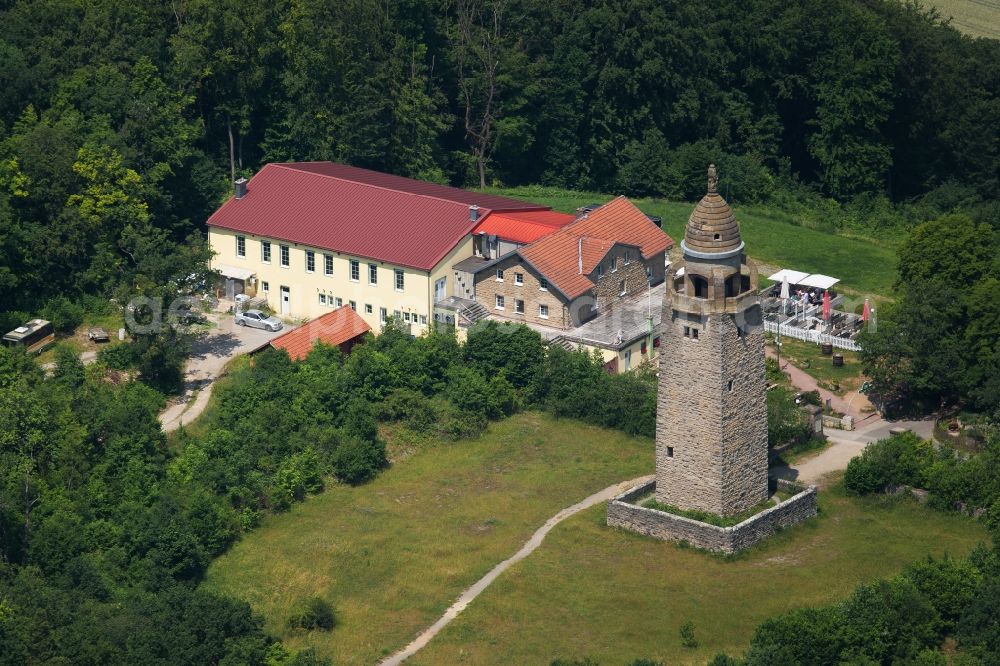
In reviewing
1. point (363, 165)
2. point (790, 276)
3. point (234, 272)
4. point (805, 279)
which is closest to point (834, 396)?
point (805, 279)

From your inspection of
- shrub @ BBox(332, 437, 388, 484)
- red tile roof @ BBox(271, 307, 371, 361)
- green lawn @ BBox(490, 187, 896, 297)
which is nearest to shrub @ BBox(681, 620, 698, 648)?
shrub @ BBox(332, 437, 388, 484)

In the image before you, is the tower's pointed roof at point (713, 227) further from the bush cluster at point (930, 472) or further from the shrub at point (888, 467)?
the bush cluster at point (930, 472)

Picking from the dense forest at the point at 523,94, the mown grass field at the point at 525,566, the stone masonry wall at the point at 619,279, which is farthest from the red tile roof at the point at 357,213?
the mown grass field at the point at 525,566

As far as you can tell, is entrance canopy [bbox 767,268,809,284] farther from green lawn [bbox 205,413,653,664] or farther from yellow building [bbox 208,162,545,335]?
green lawn [bbox 205,413,653,664]

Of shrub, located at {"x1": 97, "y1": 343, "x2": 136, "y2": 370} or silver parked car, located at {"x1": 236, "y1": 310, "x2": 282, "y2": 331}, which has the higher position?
shrub, located at {"x1": 97, "y1": 343, "x2": 136, "y2": 370}

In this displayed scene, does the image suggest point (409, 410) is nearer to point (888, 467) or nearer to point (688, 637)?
point (888, 467)

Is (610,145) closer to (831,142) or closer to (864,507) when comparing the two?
(831,142)
